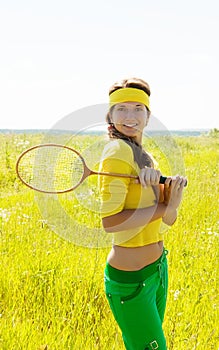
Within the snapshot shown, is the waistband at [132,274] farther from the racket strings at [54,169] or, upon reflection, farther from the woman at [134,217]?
the racket strings at [54,169]

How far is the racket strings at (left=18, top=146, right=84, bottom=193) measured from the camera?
86.0 inches

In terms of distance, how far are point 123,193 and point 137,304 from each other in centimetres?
46

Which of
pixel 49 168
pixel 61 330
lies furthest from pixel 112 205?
pixel 61 330

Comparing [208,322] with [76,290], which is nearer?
[208,322]

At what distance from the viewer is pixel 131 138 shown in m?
1.94

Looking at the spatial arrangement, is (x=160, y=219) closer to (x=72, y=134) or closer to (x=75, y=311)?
(x=72, y=134)

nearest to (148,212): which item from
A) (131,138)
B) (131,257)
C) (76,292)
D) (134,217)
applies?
(134,217)

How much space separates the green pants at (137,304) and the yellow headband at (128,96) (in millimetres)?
703

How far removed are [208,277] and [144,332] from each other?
147cm

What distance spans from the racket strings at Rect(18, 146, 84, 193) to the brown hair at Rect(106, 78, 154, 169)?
0.82ft

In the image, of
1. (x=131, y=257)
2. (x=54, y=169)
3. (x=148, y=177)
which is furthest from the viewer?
(x=54, y=169)

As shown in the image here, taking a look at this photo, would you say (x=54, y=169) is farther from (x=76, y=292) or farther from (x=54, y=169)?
(x=76, y=292)

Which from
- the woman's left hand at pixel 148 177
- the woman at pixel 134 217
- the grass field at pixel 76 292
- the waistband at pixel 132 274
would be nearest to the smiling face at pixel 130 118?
the woman at pixel 134 217

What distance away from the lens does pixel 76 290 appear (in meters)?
2.87
